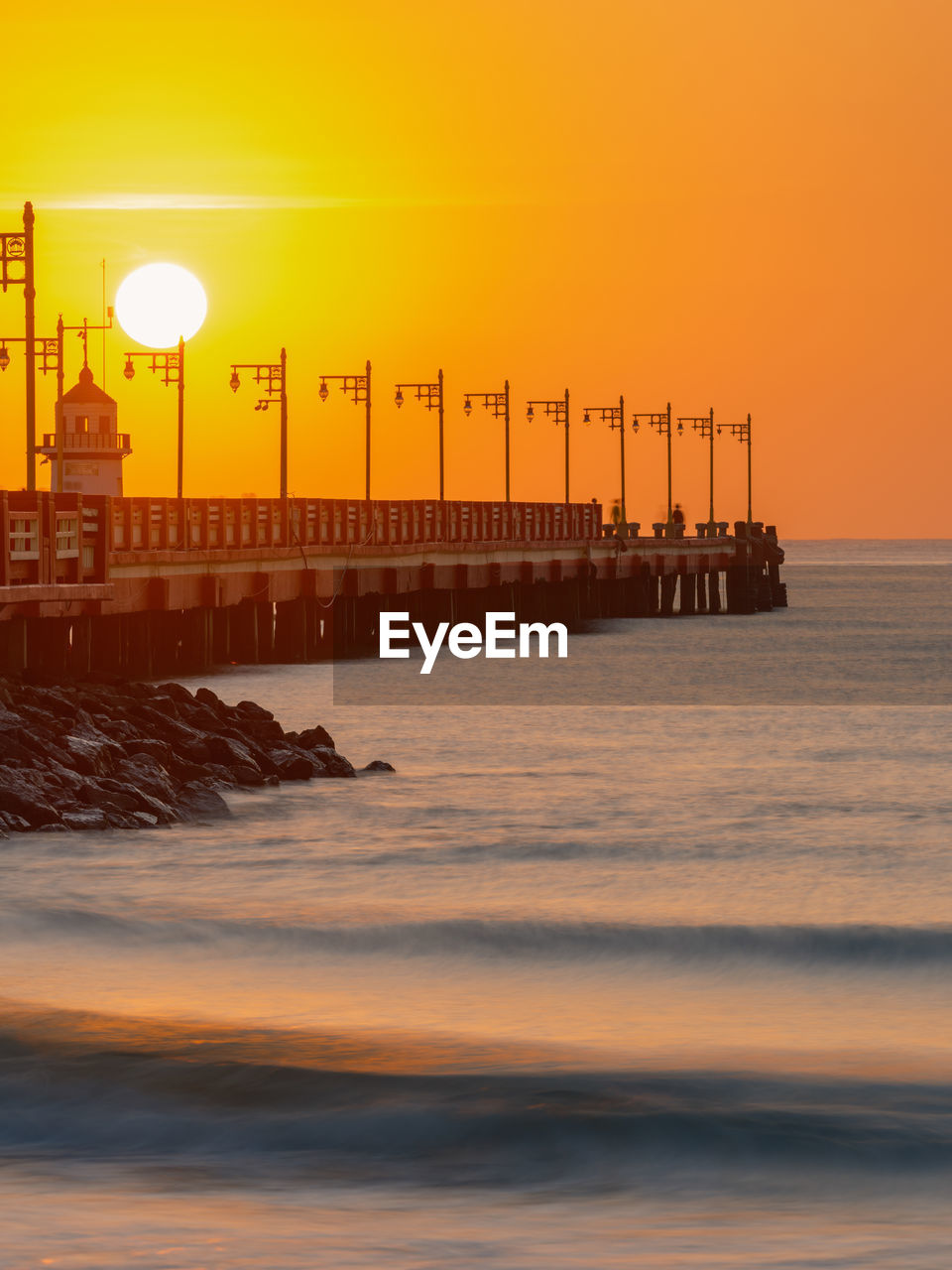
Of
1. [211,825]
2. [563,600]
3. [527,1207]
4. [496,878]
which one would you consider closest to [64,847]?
[211,825]

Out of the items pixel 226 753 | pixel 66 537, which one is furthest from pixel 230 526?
pixel 226 753

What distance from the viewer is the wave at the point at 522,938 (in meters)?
14.4

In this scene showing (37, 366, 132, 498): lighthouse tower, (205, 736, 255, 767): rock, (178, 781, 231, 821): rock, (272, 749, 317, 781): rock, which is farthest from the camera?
(37, 366, 132, 498): lighthouse tower

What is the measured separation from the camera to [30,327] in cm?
2975

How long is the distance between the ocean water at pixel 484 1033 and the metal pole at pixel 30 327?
8.77 metres

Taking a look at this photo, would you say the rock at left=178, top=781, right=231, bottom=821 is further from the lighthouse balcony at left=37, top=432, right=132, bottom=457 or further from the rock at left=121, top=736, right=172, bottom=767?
the lighthouse balcony at left=37, top=432, right=132, bottom=457

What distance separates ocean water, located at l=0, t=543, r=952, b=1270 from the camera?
820 centimetres

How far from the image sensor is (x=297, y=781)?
23422mm

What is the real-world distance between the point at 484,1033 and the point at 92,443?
61.6 metres

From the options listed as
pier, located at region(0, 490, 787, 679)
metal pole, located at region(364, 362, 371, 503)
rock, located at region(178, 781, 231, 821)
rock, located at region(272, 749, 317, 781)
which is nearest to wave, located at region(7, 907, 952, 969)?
rock, located at region(178, 781, 231, 821)

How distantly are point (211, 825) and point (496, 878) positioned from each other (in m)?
3.20

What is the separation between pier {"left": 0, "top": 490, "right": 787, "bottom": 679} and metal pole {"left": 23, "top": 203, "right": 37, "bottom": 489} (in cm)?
79

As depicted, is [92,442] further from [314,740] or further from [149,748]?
[149,748]

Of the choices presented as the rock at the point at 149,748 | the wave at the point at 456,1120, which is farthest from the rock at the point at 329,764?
the wave at the point at 456,1120
